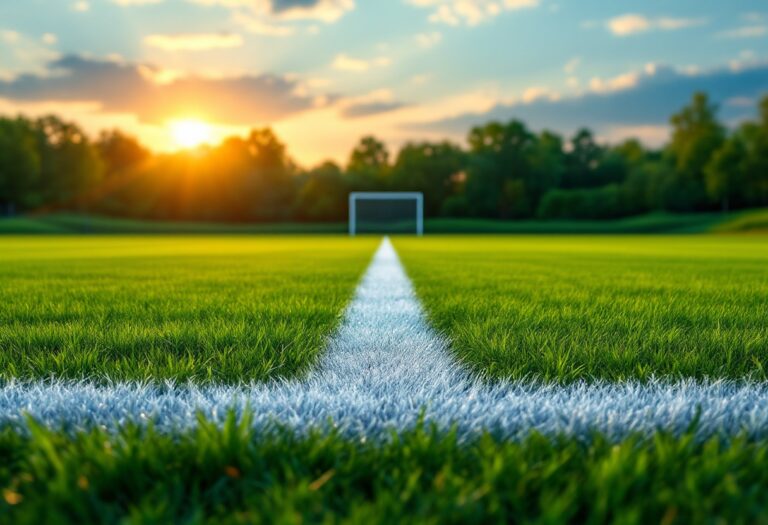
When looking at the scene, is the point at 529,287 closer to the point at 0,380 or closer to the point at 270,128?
the point at 0,380

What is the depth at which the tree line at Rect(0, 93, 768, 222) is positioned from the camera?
5822 cm

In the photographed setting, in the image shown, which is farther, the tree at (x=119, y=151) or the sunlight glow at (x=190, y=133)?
the tree at (x=119, y=151)

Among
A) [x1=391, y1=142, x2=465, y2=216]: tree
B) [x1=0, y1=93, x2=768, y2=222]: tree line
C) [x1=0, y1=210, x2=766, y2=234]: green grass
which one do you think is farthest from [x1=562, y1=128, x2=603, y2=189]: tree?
[x1=0, y1=210, x2=766, y2=234]: green grass

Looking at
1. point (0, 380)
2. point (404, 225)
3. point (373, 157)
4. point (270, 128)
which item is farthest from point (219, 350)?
point (373, 157)

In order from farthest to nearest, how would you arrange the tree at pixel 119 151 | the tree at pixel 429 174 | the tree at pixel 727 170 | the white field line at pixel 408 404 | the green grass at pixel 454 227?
1. the tree at pixel 119 151
2. the tree at pixel 429 174
3. the tree at pixel 727 170
4. the green grass at pixel 454 227
5. the white field line at pixel 408 404

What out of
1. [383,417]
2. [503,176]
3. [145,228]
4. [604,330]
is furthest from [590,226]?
[383,417]

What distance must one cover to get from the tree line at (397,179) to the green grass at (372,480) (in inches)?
2268

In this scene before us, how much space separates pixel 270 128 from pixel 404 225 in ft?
93.9

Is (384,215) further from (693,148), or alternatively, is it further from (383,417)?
(383,417)

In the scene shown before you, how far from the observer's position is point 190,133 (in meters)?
68.6

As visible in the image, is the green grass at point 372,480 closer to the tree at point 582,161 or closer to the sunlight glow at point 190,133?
the sunlight glow at point 190,133

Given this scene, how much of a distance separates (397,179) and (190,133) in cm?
2460

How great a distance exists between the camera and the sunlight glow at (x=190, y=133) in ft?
208

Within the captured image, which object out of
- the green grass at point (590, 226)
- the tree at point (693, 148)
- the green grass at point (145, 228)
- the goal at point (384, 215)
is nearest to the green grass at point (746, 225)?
the green grass at point (590, 226)
